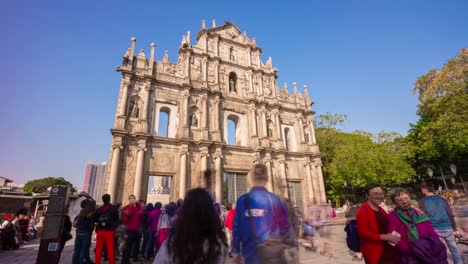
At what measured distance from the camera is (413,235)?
A: 99.3 inches

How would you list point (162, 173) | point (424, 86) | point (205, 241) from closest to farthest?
point (205, 241)
point (162, 173)
point (424, 86)

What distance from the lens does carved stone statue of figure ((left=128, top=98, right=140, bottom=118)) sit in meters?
13.2

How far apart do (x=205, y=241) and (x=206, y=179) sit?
54.1 inches

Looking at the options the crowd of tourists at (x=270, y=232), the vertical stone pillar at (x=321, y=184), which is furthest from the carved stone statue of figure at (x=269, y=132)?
the crowd of tourists at (x=270, y=232)

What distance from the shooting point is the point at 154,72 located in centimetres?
1493

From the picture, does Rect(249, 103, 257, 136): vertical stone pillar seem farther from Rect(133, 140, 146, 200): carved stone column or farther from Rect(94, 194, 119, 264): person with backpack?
Rect(94, 194, 119, 264): person with backpack

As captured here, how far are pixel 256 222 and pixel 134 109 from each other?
12795 mm

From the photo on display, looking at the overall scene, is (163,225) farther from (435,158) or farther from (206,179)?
(435,158)

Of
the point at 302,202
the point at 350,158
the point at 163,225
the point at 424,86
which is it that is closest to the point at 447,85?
the point at 424,86

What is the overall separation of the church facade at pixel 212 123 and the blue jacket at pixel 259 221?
9900 mm

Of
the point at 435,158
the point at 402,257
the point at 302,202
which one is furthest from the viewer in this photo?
the point at 435,158

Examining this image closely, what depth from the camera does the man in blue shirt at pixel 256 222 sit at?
2.44 metres

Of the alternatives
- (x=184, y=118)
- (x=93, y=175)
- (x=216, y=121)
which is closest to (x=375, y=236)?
(x=184, y=118)

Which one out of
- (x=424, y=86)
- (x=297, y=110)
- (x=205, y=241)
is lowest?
(x=205, y=241)
